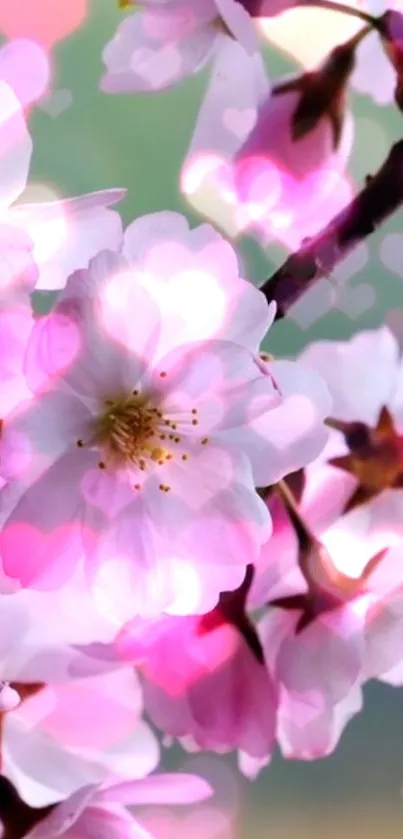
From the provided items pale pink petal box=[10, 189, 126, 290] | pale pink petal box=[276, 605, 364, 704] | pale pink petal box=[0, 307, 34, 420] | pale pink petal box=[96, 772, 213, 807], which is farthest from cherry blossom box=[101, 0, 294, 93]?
pale pink petal box=[96, 772, 213, 807]

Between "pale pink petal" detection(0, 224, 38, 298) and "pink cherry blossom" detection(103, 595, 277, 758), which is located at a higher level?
"pale pink petal" detection(0, 224, 38, 298)

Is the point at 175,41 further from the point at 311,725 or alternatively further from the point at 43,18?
the point at 311,725

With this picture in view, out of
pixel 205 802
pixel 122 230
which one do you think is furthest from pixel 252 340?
pixel 205 802

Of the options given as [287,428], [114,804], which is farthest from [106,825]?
[287,428]

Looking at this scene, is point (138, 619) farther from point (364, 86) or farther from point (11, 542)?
point (364, 86)

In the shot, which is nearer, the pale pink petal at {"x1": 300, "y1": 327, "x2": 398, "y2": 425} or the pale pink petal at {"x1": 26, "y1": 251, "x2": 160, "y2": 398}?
the pale pink petal at {"x1": 26, "y1": 251, "x2": 160, "y2": 398}

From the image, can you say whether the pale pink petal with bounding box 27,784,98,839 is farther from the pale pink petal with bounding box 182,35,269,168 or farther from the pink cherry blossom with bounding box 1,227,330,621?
the pale pink petal with bounding box 182,35,269,168

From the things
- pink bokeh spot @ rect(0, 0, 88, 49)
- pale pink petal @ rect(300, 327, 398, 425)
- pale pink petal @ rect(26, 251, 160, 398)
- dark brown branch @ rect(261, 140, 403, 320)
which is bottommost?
pale pink petal @ rect(300, 327, 398, 425)
